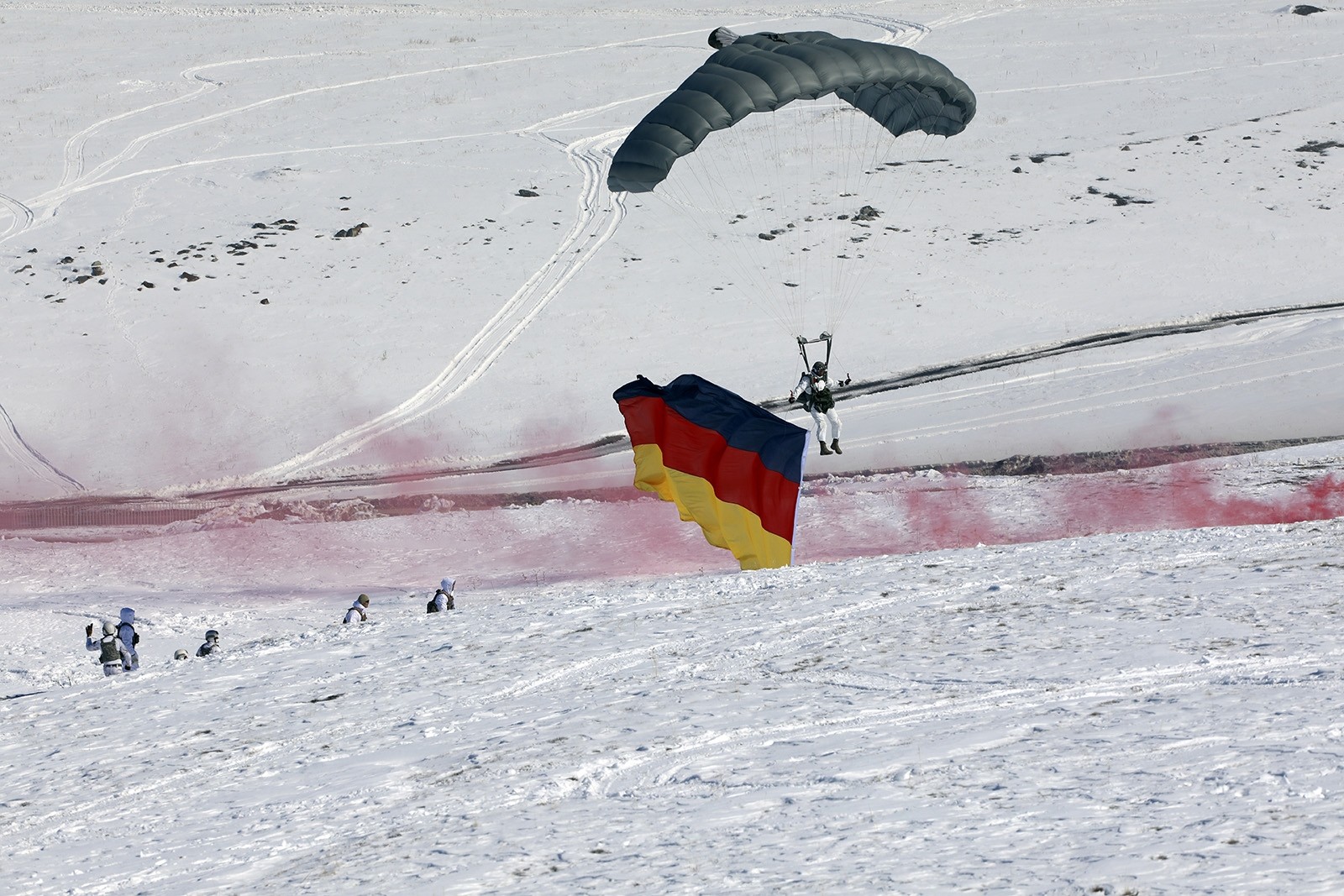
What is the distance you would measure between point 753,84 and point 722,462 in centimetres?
499

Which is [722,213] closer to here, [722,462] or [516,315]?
[516,315]

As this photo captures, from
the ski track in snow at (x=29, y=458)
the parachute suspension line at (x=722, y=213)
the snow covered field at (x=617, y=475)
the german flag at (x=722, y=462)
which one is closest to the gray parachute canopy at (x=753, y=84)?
the german flag at (x=722, y=462)

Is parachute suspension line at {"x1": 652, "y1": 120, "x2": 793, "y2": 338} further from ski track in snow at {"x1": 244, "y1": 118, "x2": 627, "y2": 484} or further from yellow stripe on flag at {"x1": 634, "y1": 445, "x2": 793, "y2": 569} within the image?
yellow stripe on flag at {"x1": 634, "y1": 445, "x2": 793, "y2": 569}

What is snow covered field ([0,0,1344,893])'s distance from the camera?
25.8 ft

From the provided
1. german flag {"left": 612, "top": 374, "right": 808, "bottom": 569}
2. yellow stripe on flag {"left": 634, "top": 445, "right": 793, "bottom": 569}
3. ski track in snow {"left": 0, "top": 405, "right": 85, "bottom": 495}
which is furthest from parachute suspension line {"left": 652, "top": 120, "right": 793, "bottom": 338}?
ski track in snow {"left": 0, "top": 405, "right": 85, "bottom": 495}

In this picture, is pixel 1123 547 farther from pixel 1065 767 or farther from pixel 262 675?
pixel 262 675

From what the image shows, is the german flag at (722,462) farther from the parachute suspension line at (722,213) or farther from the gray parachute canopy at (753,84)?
the parachute suspension line at (722,213)

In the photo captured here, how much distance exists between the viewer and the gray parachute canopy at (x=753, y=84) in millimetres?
15219

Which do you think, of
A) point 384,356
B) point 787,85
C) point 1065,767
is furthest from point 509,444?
point 1065,767

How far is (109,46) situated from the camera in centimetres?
5009

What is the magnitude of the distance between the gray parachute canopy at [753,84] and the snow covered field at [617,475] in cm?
474

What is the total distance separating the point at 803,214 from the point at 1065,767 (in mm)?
27689

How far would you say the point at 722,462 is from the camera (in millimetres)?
17969

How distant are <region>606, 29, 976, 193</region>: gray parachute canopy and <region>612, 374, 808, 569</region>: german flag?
3.67 meters
